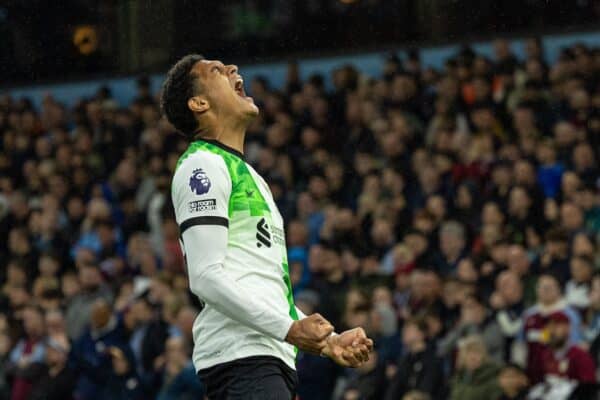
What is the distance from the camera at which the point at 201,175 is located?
483 centimetres

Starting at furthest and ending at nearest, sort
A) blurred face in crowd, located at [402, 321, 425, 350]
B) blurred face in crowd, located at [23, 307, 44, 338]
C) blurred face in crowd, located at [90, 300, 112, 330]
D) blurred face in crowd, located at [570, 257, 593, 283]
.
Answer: blurred face in crowd, located at [23, 307, 44, 338]
blurred face in crowd, located at [90, 300, 112, 330]
blurred face in crowd, located at [402, 321, 425, 350]
blurred face in crowd, located at [570, 257, 593, 283]

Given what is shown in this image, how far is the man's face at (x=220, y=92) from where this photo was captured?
5.12 m

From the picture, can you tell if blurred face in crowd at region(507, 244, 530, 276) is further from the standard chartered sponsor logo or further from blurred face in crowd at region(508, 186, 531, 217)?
the standard chartered sponsor logo

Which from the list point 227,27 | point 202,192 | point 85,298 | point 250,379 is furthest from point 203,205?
point 227,27

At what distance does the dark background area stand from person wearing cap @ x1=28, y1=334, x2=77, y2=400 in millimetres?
5731

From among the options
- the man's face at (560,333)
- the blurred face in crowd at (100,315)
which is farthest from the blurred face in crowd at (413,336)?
the blurred face in crowd at (100,315)

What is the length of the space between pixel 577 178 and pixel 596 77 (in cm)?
204

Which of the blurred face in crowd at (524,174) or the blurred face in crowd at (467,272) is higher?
the blurred face in crowd at (524,174)

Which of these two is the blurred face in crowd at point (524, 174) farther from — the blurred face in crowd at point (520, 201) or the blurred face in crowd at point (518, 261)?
the blurred face in crowd at point (518, 261)

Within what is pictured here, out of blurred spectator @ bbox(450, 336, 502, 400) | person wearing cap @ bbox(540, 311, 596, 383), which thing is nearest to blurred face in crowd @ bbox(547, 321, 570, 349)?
person wearing cap @ bbox(540, 311, 596, 383)

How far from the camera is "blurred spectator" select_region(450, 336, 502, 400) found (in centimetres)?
1023

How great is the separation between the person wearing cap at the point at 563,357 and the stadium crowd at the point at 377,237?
2 centimetres

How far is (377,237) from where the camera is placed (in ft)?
41.4

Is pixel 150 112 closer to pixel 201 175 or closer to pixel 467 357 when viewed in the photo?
pixel 467 357
